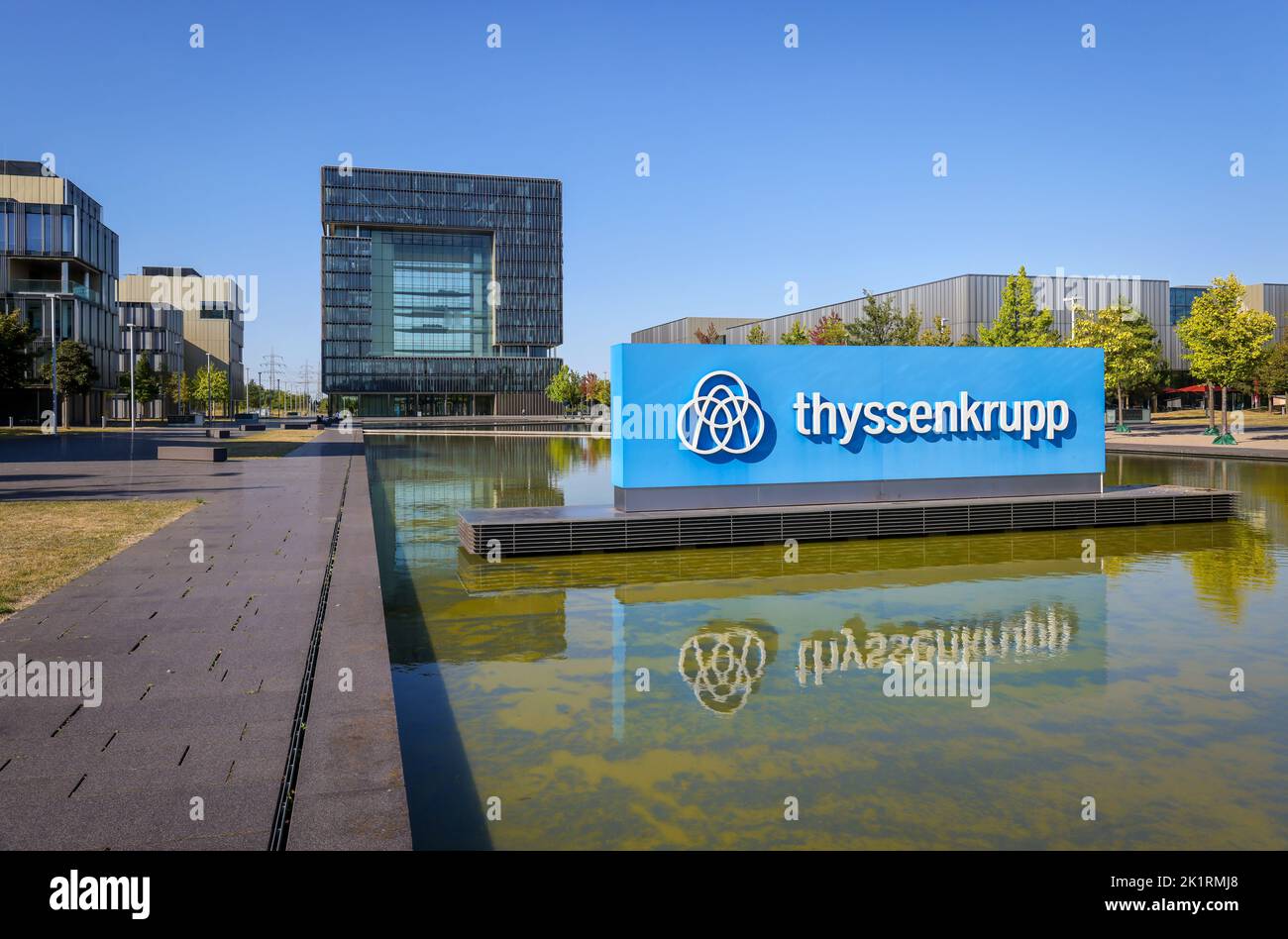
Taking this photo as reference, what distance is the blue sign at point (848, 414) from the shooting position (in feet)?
47.1

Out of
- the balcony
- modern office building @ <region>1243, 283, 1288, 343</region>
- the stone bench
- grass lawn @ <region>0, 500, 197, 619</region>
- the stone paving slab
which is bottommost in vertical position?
the stone paving slab

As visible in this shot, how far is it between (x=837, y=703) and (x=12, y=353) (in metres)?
58.5

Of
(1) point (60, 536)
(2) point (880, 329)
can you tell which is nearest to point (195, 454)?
(1) point (60, 536)

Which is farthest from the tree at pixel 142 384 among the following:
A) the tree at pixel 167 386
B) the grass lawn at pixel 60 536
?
the grass lawn at pixel 60 536

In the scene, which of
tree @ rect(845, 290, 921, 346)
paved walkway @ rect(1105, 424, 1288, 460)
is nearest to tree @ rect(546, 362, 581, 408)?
tree @ rect(845, 290, 921, 346)

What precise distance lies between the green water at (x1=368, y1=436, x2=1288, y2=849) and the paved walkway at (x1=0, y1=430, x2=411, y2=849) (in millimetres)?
472

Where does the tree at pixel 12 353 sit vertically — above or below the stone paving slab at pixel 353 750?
above

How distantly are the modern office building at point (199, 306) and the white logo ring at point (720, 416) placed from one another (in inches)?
5136

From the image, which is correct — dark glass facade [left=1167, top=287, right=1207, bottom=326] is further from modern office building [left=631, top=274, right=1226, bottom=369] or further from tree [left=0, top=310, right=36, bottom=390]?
tree [left=0, top=310, right=36, bottom=390]

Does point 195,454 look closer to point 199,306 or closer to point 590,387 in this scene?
point 590,387

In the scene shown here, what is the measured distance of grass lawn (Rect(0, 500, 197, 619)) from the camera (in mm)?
9711

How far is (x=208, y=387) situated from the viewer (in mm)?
109000

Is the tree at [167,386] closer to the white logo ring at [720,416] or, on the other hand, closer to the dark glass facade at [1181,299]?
the white logo ring at [720,416]

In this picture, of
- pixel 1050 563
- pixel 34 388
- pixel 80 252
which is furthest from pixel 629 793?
pixel 80 252
